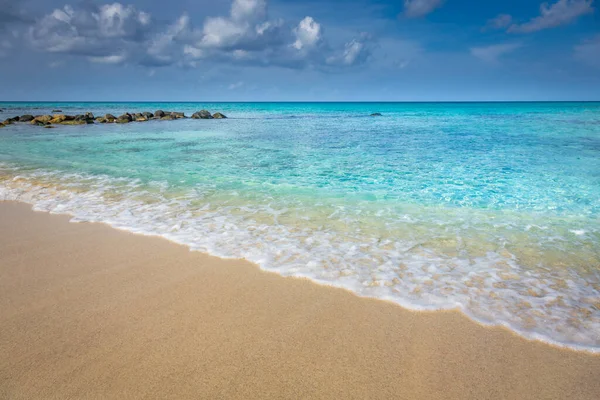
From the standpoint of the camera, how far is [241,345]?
10.4 ft

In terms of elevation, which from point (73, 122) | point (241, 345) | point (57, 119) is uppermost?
point (57, 119)

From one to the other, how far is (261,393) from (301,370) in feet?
1.27

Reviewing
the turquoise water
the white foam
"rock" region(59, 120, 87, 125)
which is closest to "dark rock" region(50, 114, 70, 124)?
"rock" region(59, 120, 87, 125)

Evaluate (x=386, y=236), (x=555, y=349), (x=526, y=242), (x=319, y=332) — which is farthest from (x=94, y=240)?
Result: (x=526, y=242)

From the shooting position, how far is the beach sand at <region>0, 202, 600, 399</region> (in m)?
2.70

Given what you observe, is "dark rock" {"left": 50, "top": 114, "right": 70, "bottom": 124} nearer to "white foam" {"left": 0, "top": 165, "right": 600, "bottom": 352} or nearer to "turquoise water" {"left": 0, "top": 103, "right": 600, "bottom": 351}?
"turquoise water" {"left": 0, "top": 103, "right": 600, "bottom": 351}

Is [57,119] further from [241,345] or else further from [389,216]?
[241,345]

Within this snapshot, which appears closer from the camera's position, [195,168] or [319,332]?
[319,332]

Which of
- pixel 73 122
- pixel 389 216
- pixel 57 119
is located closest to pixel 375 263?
pixel 389 216

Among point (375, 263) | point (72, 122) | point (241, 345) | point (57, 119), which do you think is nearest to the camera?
point (241, 345)

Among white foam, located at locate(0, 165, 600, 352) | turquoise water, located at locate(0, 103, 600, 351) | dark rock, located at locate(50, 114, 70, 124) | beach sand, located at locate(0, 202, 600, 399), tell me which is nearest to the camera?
beach sand, located at locate(0, 202, 600, 399)

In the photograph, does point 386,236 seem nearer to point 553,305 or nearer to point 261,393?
point 553,305

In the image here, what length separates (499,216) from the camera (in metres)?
7.00

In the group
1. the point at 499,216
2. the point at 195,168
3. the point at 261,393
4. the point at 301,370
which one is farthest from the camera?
the point at 195,168
